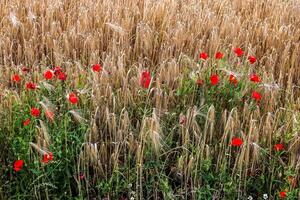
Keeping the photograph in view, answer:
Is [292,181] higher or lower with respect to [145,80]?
lower

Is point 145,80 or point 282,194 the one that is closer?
point 282,194

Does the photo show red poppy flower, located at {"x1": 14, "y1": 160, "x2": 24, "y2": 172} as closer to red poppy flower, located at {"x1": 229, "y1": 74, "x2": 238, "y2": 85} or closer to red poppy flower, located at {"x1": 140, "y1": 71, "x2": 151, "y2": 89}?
red poppy flower, located at {"x1": 140, "y1": 71, "x2": 151, "y2": 89}

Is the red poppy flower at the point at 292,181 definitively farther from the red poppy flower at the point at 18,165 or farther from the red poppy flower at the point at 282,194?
Result: the red poppy flower at the point at 18,165

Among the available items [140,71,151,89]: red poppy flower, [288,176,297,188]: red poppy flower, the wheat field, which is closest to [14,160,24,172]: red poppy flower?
the wheat field

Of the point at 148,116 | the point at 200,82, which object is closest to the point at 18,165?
the point at 148,116

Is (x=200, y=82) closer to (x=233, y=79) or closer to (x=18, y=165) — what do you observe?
(x=233, y=79)

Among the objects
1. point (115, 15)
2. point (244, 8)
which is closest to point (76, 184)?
point (115, 15)

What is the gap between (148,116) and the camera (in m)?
2.44

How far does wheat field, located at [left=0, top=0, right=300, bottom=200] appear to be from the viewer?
7.00 feet

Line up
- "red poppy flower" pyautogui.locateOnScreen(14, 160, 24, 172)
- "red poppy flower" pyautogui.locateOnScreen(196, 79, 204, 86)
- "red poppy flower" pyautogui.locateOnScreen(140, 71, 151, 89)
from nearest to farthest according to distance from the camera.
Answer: "red poppy flower" pyautogui.locateOnScreen(14, 160, 24, 172) → "red poppy flower" pyautogui.locateOnScreen(140, 71, 151, 89) → "red poppy flower" pyautogui.locateOnScreen(196, 79, 204, 86)

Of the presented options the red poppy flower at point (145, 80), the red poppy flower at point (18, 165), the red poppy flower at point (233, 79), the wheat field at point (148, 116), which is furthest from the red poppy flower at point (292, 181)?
Answer: the red poppy flower at point (18, 165)

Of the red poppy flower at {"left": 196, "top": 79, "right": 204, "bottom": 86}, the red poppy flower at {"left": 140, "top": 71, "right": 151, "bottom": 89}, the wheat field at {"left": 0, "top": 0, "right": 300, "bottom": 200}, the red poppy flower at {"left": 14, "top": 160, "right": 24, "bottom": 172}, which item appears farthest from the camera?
the red poppy flower at {"left": 196, "top": 79, "right": 204, "bottom": 86}

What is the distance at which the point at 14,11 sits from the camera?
3.58 m

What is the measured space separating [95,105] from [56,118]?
7.2 inches
